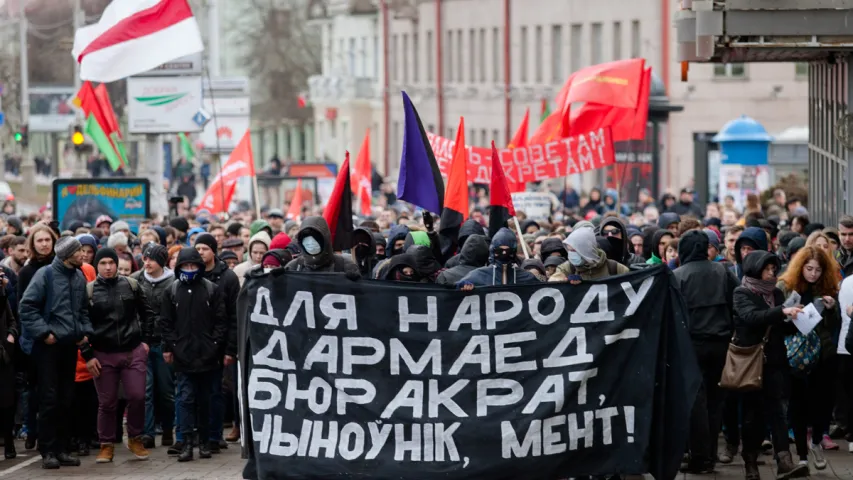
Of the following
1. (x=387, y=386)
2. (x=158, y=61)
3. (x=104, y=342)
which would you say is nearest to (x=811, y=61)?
(x=158, y=61)

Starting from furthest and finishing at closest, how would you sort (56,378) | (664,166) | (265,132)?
(265,132) → (664,166) → (56,378)

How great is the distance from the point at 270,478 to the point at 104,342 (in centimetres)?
324

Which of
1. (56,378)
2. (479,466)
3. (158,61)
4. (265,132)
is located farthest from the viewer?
(265,132)

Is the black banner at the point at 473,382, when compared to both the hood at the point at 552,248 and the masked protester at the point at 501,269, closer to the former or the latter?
the masked protester at the point at 501,269

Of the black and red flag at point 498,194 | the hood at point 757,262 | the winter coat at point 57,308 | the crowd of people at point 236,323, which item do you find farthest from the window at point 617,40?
the hood at point 757,262

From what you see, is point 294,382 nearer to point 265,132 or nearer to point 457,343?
point 457,343

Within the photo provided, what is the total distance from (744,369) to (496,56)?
1832 inches

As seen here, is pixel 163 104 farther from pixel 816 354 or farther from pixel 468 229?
pixel 816 354

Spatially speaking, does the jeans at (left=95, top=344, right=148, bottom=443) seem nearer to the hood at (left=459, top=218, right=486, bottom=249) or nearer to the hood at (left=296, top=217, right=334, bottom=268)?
the hood at (left=296, top=217, right=334, bottom=268)

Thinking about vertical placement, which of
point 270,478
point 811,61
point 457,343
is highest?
point 811,61

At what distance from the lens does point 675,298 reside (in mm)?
10789

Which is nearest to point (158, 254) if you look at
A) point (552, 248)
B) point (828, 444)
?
point (552, 248)

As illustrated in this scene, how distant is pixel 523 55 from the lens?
5575 cm

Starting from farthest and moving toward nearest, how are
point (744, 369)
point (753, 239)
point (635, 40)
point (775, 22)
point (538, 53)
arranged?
point (538, 53), point (635, 40), point (775, 22), point (753, 239), point (744, 369)
